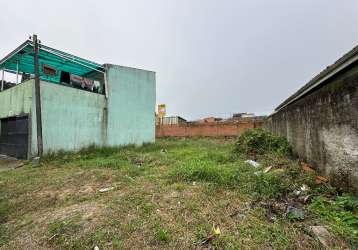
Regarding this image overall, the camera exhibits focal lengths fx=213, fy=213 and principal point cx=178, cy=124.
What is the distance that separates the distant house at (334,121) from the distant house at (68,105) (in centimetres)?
798

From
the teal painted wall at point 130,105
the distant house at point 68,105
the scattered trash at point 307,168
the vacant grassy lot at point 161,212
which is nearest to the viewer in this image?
the vacant grassy lot at point 161,212

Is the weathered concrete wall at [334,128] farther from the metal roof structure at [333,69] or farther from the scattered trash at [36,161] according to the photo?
the scattered trash at [36,161]

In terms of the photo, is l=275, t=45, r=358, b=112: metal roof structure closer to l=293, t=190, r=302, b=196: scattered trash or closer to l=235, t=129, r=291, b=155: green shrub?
l=293, t=190, r=302, b=196: scattered trash

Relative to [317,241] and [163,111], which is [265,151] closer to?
[317,241]

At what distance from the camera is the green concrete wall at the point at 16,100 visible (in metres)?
7.89

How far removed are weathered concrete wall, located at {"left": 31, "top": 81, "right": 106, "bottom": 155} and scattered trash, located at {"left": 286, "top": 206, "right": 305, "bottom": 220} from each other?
320 inches

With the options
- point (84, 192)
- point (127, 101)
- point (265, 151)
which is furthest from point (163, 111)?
point (84, 192)

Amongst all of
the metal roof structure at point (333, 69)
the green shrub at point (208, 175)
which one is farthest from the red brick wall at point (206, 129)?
the green shrub at point (208, 175)

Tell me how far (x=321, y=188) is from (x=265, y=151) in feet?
9.76

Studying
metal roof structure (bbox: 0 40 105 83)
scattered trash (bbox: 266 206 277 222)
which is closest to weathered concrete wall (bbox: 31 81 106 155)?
metal roof structure (bbox: 0 40 105 83)

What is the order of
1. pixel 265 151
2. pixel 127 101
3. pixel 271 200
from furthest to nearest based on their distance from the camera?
pixel 127 101, pixel 265 151, pixel 271 200

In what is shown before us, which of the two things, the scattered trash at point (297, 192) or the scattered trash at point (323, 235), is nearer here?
the scattered trash at point (323, 235)

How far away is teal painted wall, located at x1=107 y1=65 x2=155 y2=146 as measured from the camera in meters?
10.3

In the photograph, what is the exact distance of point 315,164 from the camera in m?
4.31
